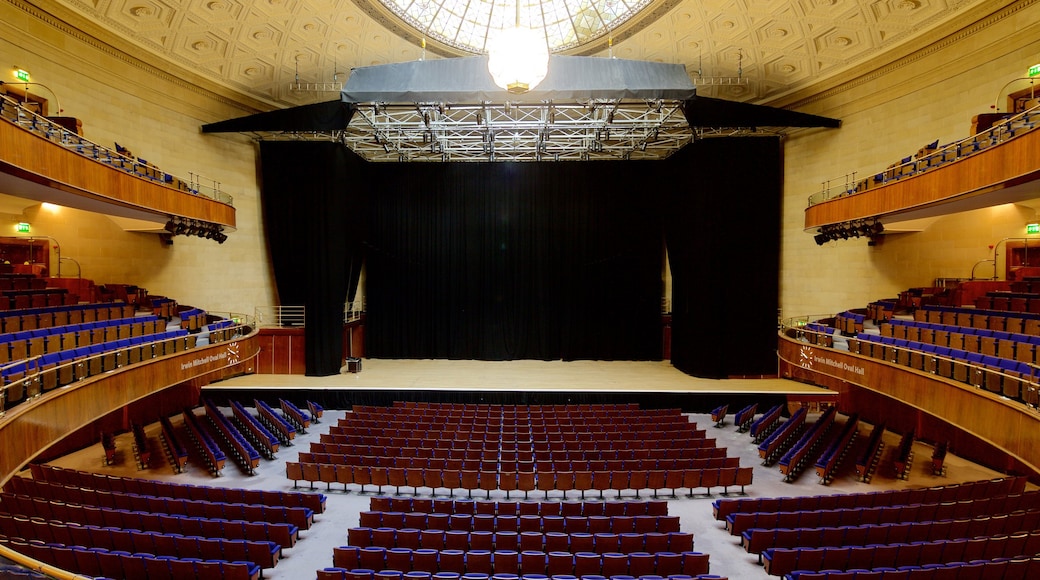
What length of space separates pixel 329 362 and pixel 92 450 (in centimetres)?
627

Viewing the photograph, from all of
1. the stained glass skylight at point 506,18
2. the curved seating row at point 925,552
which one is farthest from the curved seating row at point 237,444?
the stained glass skylight at point 506,18

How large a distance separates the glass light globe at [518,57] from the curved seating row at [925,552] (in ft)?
23.9

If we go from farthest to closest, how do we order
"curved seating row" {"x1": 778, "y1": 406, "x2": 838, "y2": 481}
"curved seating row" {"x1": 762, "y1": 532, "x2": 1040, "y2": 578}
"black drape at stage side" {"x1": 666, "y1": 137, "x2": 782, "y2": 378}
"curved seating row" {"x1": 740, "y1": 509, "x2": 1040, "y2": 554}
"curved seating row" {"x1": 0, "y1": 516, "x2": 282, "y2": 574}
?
"black drape at stage side" {"x1": 666, "y1": 137, "x2": 782, "y2": 378}
"curved seating row" {"x1": 778, "y1": 406, "x2": 838, "y2": 481}
"curved seating row" {"x1": 740, "y1": 509, "x2": 1040, "y2": 554}
"curved seating row" {"x1": 0, "y1": 516, "x2": 282, "y2": 574}
"curved seating row" {"x1": 762, "y1": 532, "x2": 1040, "y2": 578}

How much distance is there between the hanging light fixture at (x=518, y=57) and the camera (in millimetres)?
7457

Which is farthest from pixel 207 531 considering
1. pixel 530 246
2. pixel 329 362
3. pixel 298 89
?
pixel 530 246

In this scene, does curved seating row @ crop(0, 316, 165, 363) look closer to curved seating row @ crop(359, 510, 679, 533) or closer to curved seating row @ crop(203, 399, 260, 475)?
curved seating row @ crop(203, 399, 260, 475)

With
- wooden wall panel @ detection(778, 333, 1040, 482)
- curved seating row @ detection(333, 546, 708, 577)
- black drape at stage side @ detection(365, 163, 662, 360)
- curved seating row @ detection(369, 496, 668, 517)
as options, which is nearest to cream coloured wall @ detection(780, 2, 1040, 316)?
wooden wall panel @ detection(778, 333, 1040, 482)

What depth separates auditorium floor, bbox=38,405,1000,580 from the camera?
7.85 m

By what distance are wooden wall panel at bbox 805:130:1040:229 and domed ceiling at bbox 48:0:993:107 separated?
459cm

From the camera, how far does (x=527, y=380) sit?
17562mm

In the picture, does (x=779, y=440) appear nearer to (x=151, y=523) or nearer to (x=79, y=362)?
(x=151, y=523)

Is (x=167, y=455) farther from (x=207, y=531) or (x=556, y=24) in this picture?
(x=556, y=24)

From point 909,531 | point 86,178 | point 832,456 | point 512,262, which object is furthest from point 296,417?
point 909,531

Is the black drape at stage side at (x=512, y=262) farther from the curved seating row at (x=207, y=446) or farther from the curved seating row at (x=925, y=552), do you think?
the curved seating row at (x=925, y=552)
